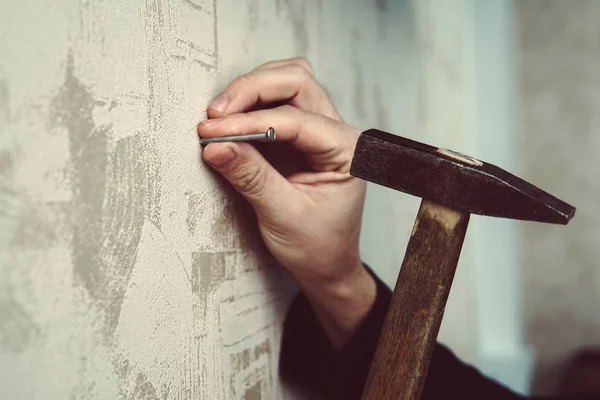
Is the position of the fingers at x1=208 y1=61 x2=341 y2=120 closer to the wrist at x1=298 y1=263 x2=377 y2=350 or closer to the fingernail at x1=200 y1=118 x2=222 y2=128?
the fingernail at x1=200 y1=118 x2=222 y2=128

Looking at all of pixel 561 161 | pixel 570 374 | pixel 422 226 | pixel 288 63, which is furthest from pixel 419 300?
pixel 561 161

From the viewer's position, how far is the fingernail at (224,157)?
22.4 inches

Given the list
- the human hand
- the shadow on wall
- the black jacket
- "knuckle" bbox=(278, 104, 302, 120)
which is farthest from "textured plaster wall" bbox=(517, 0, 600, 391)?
"knuckle" bbox=(278, 104, 302, 120)

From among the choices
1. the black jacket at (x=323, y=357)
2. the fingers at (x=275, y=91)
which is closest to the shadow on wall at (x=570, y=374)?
the black jacket at (x=323, y=357)

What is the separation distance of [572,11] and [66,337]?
257 centimetres

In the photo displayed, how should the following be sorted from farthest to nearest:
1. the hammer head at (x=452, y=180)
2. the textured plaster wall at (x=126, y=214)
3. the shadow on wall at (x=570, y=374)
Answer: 1. the shadow on wall at (x=570, y=374)
2. the hammer head at (x=452, y=180)
3. the textured plaster wall at (x=126, y=214)

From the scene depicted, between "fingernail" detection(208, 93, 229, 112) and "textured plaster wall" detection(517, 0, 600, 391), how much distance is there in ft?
7.26

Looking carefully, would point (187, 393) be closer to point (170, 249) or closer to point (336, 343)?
point (170, 249)

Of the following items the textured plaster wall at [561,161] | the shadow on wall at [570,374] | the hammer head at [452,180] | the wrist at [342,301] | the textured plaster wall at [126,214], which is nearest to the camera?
the textured plaster wall at [126,214]

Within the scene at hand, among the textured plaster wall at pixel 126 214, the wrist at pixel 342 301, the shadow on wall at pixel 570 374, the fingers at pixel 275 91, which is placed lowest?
the shadow on wall at pixel 570 374

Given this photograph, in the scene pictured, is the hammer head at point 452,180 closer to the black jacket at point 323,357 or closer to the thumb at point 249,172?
the thumb at point 249,172

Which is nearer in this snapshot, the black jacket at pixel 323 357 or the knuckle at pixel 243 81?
the knuckle at pixel 243 81

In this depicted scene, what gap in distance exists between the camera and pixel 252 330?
0.70m

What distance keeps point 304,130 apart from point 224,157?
10 centimetres
